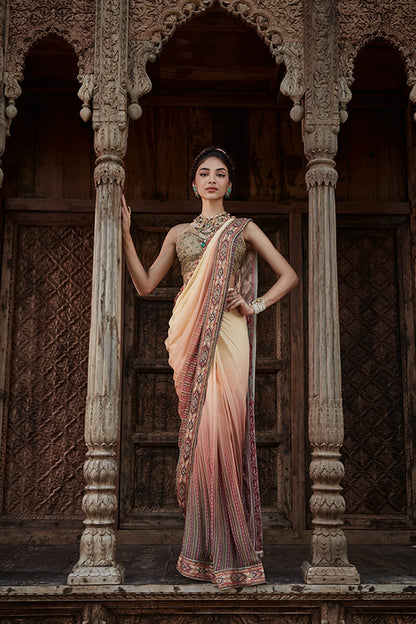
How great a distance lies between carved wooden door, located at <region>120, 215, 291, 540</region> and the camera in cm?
514

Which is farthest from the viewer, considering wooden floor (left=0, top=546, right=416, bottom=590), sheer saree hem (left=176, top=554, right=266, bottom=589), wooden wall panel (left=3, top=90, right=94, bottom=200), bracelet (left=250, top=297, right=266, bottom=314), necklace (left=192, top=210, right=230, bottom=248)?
wooden wall panel (left=3, top=90, right=94, bottom=200)

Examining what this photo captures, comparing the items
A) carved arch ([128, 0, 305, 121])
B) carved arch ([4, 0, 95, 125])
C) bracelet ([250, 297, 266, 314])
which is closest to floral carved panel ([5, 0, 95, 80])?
carved arch ([4, 0, 95, 125])

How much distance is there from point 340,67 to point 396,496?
321 centimetres

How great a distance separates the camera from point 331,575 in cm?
366

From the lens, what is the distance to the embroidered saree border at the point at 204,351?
12.6 feet

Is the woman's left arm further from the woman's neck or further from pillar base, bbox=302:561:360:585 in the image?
pillar base, bbox=302:561:360:585

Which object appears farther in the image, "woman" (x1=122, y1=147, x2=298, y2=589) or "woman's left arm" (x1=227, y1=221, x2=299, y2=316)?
"woman's left arm" (x1=227, y1=221, x2=299, y2=316)

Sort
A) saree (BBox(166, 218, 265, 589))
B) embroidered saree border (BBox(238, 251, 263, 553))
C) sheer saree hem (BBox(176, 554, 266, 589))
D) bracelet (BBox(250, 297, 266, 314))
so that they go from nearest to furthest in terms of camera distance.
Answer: sheer saree hem (BBox(176, 554, 266, 589)), saree (BBox(166, 218, 265, 589)), embroidered saree border (BBox(238, 251, 263, 553)), bracelet (BBox(250, 297, 266, 314))

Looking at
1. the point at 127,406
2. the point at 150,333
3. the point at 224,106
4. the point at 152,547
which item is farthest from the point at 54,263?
the point at 152,547

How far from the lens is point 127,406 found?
5.22 m

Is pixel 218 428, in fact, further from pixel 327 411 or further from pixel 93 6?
pixel 93 6

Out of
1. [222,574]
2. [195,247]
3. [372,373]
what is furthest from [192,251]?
[372,373]

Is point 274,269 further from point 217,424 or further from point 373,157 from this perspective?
point 373,157

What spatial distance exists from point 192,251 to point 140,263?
15.5 inches
